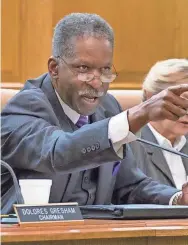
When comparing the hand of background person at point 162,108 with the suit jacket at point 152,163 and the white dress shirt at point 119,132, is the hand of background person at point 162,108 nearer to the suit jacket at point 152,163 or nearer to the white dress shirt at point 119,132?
the white dress shirt at point 119,132

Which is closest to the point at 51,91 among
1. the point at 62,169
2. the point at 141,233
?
the point at 62,169

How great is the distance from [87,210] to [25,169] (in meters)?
0.31

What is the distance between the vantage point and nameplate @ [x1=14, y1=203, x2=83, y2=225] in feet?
4.26

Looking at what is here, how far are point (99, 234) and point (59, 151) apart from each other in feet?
1.24

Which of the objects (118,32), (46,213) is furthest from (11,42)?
(46,213)

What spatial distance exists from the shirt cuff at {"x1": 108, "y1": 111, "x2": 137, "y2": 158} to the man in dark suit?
0.29ft

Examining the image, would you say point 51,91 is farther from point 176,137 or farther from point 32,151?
point 176,137

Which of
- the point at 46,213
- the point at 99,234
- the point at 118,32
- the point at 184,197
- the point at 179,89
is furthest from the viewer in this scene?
the point at 118,32

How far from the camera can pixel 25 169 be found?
1791 millimetres

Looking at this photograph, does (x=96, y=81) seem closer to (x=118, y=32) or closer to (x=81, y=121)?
(x=81, y=121)

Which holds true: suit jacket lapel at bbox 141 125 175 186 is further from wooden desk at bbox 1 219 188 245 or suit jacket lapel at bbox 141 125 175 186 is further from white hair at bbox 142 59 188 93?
wooden desk at bbox 1 219 188 245

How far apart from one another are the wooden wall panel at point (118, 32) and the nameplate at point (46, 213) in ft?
6.16

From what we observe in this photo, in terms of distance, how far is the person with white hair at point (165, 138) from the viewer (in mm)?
2434

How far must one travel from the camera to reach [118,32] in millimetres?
3430
